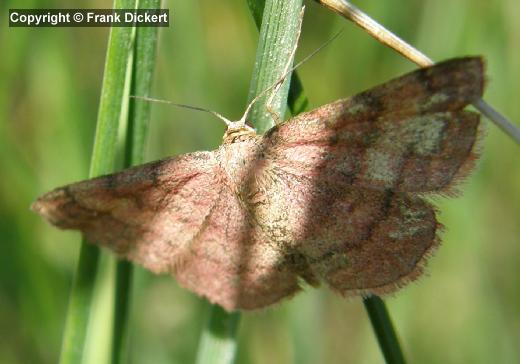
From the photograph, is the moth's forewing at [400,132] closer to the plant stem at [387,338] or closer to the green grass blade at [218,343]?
the plant stem at [387,338]

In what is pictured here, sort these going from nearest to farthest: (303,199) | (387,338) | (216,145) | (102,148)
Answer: (387,338)
(102,148)
(303,199)
(216,145)

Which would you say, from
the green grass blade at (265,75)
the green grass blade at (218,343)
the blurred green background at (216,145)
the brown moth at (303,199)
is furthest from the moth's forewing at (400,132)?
the blurred green background at (216,145)

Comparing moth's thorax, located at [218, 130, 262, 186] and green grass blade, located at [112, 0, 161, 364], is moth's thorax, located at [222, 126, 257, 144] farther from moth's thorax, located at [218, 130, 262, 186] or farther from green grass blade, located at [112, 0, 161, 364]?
green grass blade, located at [112, 0, 161, 364]

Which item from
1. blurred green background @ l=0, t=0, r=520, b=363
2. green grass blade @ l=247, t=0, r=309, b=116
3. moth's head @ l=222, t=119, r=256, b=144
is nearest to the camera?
green grass blade @ l=247, t=0, r=309, b=116

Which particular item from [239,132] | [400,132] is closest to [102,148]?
[239,132]

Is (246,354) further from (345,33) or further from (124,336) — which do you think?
(345,33)

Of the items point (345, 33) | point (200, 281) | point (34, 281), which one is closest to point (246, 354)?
point (200, 281)

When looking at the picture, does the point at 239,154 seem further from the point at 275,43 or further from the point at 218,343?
the point at 218,343

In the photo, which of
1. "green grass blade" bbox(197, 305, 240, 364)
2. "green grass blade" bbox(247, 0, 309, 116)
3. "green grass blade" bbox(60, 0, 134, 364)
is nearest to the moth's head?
"green grass blade" bbox(247, 0, 309, 116)
